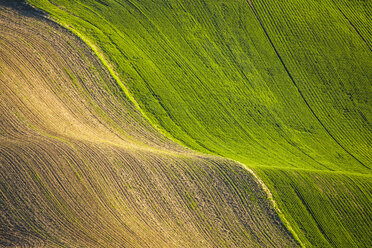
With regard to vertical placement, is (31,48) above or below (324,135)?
above

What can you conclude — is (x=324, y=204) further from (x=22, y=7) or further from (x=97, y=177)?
(x=22, y=7)

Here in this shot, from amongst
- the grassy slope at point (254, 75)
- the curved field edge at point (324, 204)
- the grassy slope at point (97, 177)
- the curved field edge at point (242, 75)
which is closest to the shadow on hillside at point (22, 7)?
the curved field edge at point (242, 75)

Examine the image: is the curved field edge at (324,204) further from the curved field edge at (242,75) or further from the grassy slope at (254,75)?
the curved field edge at (242,75)

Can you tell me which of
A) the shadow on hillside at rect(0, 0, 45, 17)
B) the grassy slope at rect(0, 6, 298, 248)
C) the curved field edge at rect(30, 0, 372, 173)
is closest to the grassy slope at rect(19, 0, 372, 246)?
the curved field edge at rect(30, 0, 372, 173)

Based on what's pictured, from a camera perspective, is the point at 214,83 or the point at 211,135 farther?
the point at 214,83

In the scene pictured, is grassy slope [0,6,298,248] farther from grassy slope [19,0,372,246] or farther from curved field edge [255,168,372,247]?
grassy slope [19,0,372,246]

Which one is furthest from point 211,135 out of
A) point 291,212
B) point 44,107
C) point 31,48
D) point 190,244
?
point 31,48

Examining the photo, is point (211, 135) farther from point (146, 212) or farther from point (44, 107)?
point (44, 107)
